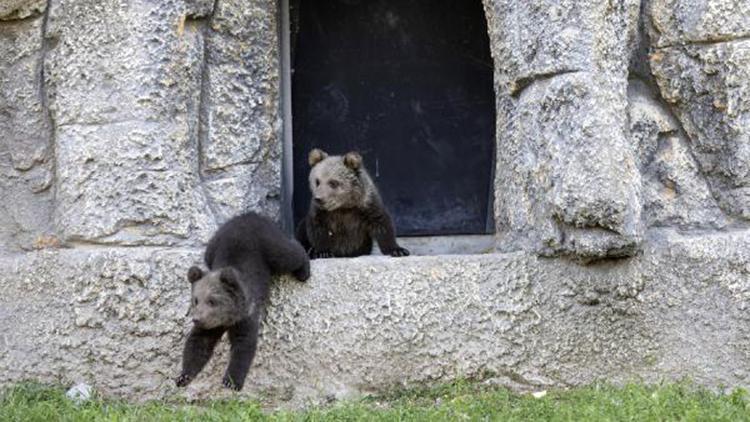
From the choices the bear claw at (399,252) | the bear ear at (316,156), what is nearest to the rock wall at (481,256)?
the bear claw at (399,252)

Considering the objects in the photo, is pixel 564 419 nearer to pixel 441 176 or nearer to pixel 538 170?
pixel 538 170

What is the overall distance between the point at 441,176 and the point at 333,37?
4.45 ft

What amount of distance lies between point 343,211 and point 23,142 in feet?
7.63

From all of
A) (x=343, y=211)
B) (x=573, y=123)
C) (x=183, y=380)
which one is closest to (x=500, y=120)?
(x=573, y=123)

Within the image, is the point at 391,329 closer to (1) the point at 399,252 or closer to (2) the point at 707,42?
(1) the point at 399,252

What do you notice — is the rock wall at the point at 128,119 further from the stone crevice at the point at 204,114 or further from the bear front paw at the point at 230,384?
the bear front paw at the point at 230,384

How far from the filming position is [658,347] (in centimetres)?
768

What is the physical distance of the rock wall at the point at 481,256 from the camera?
299 inches

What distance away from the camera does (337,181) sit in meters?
8.84

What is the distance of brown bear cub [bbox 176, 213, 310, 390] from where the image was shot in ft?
23.9

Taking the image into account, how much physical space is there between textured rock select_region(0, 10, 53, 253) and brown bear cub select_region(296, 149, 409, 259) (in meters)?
1.88

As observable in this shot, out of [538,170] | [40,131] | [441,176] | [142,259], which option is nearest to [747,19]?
[538,170]

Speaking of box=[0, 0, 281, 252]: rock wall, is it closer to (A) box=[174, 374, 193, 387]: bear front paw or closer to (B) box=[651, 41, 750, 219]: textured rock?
(A) box=[174, 374, 193, 387]: bear front paw

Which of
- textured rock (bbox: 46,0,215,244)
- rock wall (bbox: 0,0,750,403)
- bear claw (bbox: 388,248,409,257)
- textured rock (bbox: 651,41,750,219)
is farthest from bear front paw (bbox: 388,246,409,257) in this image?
textured rock (bbox: 651,41,750,219)
